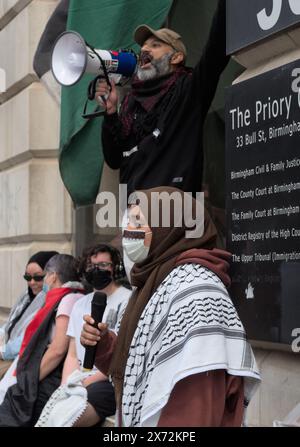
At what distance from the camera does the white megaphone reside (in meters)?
5.23

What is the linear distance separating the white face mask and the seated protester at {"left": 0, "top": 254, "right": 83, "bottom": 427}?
2169mm

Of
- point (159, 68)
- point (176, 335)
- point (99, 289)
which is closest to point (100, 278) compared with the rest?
point (99, 289)

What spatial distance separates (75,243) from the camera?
737 cm

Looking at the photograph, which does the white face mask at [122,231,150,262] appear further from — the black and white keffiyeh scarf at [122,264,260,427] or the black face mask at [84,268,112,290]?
the black face mask at [84,268,112,290]

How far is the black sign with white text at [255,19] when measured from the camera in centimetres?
407

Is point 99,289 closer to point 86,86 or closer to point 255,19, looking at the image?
point 86,86

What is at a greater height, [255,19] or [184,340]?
[255,19]

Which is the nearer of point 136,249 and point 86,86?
point 136,249

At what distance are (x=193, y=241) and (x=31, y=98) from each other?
4.83m

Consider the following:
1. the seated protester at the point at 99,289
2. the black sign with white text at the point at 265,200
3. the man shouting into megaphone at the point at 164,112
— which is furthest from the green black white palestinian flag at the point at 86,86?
the black sign with white text at the point at 265,200

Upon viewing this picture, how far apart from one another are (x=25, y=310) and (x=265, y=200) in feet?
9.98

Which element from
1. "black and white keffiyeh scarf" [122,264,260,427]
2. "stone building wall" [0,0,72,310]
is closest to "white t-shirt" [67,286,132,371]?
"black and white keffiyeh scarf" [122,264,260,427]

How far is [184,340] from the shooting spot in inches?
119

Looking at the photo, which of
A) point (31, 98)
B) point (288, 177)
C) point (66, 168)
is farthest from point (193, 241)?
point (31, 98)
